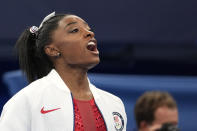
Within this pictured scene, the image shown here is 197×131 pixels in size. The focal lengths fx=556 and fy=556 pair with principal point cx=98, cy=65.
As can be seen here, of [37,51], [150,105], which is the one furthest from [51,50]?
[150,105]

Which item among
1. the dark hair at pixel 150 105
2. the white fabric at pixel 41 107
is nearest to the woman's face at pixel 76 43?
the white fabric at pixel 41 107

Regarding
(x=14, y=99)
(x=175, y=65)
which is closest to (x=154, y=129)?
(x=14, y=99)

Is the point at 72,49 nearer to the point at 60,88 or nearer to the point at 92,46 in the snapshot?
the point at 92,46

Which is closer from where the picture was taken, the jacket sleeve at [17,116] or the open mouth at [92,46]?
the jacket sleeve at [17,116]

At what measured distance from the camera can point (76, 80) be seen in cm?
291

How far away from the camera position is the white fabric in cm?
265

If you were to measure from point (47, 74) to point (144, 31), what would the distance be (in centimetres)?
194

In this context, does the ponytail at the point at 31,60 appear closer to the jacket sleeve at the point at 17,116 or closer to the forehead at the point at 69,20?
the forehead at the point at 69,20

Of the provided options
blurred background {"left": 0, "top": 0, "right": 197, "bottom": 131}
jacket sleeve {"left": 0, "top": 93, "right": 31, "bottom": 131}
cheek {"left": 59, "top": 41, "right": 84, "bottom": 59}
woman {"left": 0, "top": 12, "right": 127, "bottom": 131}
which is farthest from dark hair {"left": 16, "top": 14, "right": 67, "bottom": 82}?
blurred background {"left": 0, "top": 0, "right": 197, "bottom": 131}

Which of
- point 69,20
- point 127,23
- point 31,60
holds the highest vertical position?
point 69,20

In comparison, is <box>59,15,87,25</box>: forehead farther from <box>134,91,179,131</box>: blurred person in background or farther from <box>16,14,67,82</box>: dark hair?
<box>134,91,179,131</box>: blurred person in background

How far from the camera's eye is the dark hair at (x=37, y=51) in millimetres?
3031

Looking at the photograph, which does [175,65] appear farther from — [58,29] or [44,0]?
[58,29]

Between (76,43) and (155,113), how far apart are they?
0.97m
